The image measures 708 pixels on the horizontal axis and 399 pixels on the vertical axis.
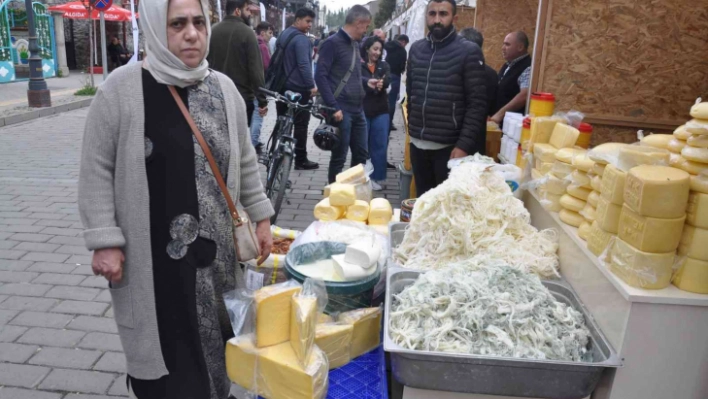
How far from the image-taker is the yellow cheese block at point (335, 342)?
228 cm

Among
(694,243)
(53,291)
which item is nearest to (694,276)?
(694,243)

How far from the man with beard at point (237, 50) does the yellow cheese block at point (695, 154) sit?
5.07 meters

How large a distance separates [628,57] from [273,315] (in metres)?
3.09

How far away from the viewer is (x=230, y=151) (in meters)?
2.25

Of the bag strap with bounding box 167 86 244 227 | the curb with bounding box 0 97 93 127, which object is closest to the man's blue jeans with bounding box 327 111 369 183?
the bag strap with bounding box 167 86 244 227

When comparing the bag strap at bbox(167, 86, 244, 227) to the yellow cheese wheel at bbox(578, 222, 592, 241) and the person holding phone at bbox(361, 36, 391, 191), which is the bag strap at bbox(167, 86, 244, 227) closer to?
the yellow cheese wheel at bbox(578, 222, 592, 241)

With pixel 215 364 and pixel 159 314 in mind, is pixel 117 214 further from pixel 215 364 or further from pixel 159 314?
pixel 215 364

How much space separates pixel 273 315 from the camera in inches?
86.1

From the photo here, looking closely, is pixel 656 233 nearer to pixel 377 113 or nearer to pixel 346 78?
pixel 346 78

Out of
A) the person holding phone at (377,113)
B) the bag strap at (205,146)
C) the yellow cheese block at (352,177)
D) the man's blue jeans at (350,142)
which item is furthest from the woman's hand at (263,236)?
the person holding phone at (377,113)

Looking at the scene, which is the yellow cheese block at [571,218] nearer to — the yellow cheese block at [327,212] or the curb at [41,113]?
the yellow cheese block at [327,212]

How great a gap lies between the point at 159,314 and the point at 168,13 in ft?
3.77

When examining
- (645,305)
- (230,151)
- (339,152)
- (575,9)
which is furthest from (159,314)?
(339,152)

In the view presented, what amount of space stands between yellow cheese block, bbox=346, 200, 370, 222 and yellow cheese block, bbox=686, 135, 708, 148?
2.00 metres
